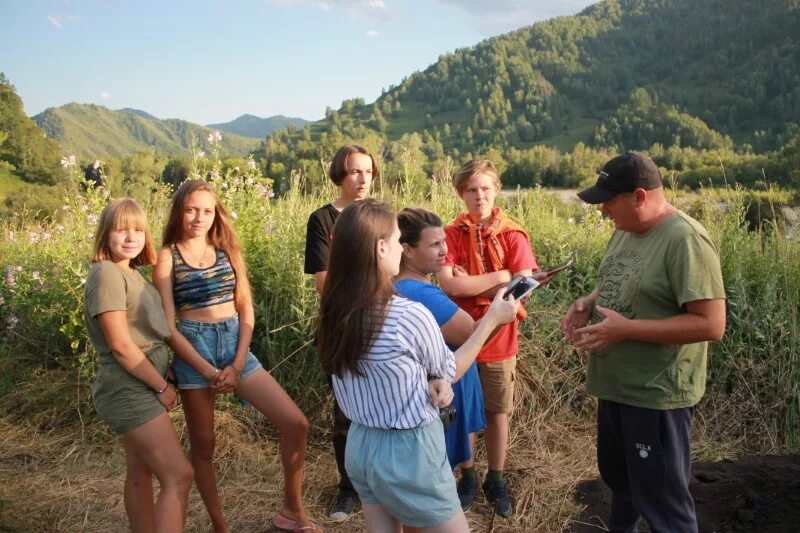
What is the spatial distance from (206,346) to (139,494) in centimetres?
71

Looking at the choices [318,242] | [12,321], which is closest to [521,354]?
[318,242]

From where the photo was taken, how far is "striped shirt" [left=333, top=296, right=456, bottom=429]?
185cm

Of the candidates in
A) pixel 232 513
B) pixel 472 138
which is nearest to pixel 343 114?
pixel 472 138

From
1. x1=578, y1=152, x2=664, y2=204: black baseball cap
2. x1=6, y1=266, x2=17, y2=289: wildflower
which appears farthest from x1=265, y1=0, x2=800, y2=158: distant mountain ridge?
x1=578, y1=152, x2=664, y2=204: black baseball cap

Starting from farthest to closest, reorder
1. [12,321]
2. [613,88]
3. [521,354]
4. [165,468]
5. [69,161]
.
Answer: [613,88] < [12,321] < [69,161] < [521,354] < [165,468]

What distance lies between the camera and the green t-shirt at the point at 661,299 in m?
2.13

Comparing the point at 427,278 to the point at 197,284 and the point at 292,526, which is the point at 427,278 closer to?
the point at 197,284

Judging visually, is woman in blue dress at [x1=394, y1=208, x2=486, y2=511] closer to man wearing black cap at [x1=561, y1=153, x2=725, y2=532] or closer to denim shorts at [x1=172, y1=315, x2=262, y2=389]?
man wearing black cap at [x1=561, y1=153, x2=725, y2=532]

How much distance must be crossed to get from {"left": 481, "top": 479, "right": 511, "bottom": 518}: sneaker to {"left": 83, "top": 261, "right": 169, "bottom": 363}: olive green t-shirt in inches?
73.6

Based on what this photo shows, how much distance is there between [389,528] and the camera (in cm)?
199

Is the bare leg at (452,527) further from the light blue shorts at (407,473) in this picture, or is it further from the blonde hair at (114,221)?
the blonde hair at (114,221)

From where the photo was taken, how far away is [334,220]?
327 centimetres

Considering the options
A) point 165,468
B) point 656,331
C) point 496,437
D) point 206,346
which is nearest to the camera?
point 656,331

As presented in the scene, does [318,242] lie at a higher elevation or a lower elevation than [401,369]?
higher
